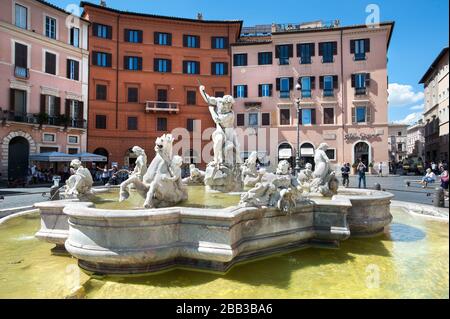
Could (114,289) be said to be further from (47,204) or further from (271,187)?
(271,187)

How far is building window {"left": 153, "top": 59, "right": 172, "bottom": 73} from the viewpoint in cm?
3420

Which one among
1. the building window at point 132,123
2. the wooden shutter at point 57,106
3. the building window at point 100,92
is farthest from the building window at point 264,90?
the wooden shutter at point 57,106

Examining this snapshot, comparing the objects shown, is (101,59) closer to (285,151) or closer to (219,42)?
(219,42)

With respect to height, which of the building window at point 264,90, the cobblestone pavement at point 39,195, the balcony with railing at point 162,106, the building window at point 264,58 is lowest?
the cobblestone pavement at point 39,195

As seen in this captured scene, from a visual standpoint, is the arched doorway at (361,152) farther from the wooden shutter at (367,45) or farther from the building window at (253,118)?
the building window at (253,118)

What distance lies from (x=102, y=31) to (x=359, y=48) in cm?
2661

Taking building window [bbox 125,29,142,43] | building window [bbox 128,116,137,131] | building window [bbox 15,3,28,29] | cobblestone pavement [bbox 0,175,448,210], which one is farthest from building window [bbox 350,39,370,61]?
building window [bbox 15,3,28,29]

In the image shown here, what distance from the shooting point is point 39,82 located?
27.0 meters

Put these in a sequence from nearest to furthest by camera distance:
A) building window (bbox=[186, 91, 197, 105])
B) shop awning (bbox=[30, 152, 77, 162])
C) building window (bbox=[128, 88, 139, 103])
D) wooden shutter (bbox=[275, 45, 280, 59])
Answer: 1. shop awning (bbox=[30, 152, 77, 162])
2. building window (bbox=[128, 88, 139, 103])
3. wooden shutter (bbox=[275, 45, 280, 59])
4. building window (bbox=[186, 91, 197, 105])

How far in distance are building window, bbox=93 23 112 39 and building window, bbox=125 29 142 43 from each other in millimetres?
1702

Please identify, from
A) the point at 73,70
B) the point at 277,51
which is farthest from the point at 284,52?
the point at 73,70

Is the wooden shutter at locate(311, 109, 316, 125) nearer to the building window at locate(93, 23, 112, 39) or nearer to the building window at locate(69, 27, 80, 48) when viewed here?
the building window at locate(93, 23, 112, 39)

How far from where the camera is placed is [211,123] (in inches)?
1388

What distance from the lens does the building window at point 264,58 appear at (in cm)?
3497
